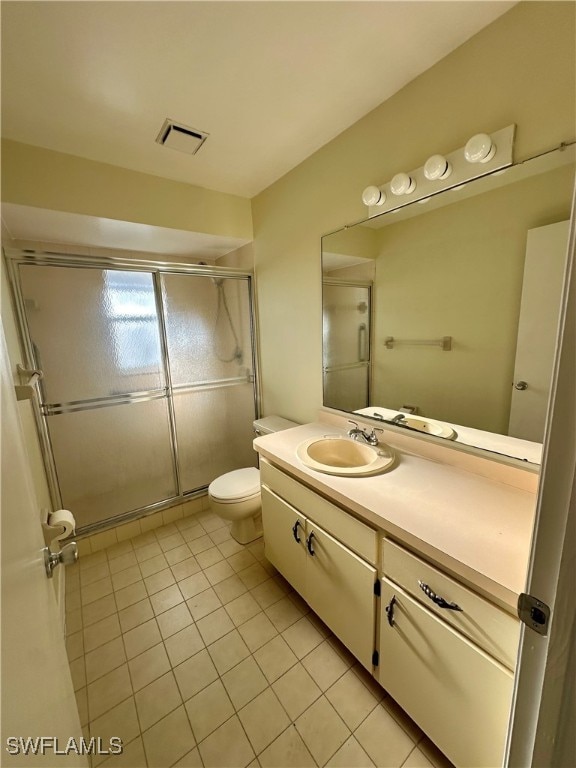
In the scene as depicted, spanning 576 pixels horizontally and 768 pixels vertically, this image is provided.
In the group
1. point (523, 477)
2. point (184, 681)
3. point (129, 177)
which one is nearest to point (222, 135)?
point (129, 177)

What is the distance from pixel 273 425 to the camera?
2.22 meters

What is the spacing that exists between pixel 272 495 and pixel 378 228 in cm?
147

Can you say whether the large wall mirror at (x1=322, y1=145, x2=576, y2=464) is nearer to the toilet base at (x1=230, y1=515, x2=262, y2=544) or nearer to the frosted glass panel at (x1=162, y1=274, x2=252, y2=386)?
the frosted glass panel at (x1=162, y1=274, x2=252, y2=386)

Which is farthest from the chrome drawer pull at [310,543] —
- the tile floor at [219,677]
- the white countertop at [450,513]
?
the tile floor at [219,677]

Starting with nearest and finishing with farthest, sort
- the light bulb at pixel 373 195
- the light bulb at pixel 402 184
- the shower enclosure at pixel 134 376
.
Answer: the light bulb at pixel 402 184 → the light bulb at pixel 373 195 → the shower enclosure at pixel 134 376

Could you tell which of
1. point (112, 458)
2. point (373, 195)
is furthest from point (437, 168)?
point (112, 458)

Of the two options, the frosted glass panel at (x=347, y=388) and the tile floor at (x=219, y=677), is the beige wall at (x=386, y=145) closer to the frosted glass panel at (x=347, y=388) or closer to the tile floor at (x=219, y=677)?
the frosted glass panel at (x=347, y=388)

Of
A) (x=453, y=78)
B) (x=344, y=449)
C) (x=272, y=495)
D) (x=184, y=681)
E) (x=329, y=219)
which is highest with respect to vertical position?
(x=453, y=78)

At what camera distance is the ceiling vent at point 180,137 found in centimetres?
145

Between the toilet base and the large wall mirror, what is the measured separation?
108 centimetres

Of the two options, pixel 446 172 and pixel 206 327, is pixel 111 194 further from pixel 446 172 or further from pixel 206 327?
pixel 446 172

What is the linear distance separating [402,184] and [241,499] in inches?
73.0

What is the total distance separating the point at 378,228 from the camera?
1.50 meters

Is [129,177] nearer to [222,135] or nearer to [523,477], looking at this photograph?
[222,135]
